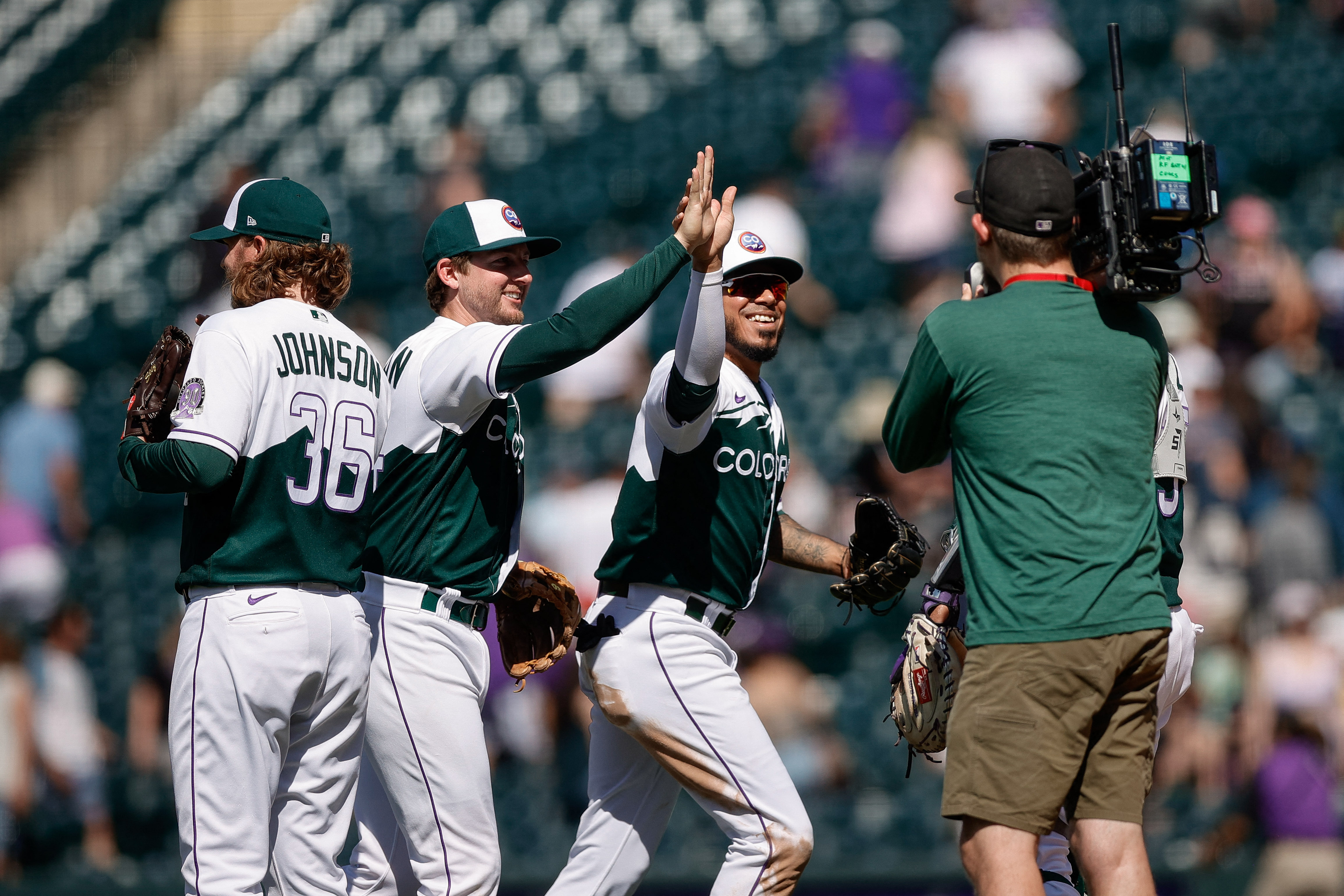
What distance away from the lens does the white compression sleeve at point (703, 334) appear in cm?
405

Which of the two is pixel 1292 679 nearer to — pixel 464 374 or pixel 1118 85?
pixel 1118 85

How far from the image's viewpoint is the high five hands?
3.98m

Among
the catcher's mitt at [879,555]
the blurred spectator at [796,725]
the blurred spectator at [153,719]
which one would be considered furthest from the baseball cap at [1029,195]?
the blurred spectator at [153,719]

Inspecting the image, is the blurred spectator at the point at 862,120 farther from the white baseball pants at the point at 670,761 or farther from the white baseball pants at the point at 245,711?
the white baseball pants at the point at 245,711

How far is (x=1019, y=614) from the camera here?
351 cm

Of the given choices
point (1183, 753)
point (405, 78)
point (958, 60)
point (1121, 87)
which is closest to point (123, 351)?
point (405, 78)

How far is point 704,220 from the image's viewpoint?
4004 millimetres

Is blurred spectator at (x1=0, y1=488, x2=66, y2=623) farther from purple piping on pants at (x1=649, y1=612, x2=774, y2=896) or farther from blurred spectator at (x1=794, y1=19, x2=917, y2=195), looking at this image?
purple piping on pants at (x1=649, y1=612, x2=774, y2=896)

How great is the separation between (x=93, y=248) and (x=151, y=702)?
5252mm

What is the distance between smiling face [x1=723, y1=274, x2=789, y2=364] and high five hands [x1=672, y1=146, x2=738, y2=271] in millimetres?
588

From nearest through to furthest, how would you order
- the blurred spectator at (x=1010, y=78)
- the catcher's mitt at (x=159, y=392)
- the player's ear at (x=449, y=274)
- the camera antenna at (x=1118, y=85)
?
1. the camera antenna at (x=1118, y=85)
2. the catcher's mitt at (x=159, y=392)
3. the player's ear at (x=449, y=274)
4. the blurred spectator at (x=1010, y=78)

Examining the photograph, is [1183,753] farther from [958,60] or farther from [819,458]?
[958,60]

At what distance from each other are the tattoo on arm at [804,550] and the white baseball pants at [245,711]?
146cm

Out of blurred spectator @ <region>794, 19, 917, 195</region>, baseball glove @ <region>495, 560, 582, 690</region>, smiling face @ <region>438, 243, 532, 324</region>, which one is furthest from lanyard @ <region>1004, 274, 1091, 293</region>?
blurred spectator @ <region>794, 19, 917, 195</region>
